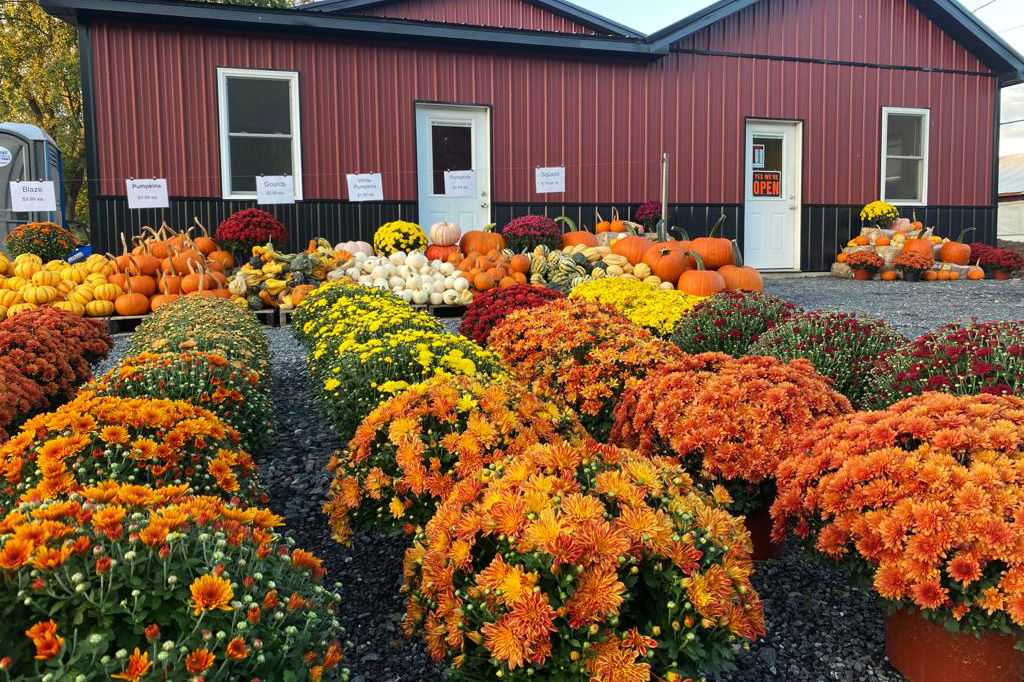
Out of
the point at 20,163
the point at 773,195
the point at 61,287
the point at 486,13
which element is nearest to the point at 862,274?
the point at 773,195

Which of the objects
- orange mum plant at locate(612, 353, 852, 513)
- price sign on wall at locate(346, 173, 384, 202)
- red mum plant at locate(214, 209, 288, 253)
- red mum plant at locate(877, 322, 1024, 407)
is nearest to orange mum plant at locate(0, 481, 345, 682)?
orange mum plant at locate(612, 353, 852, 513)

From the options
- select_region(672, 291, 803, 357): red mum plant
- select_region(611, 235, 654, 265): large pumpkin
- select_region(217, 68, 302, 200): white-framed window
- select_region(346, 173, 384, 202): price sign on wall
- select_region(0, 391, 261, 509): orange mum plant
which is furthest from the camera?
select_region(346, 173, 384, 202): price sign on wall

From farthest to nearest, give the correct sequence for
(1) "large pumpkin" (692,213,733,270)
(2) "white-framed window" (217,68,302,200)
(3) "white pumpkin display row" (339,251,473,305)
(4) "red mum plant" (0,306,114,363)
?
(2) "white-framed window" (217,68,302,200) → (3) "white pumpkin display row" (339,251,473,305) → (1) "large pumpkin" (692,213,733,270) → (4) "red mum plant" (0,306,114,363)

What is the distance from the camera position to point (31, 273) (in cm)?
726

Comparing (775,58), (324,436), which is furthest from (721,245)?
(775,58)

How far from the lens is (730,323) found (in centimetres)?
456

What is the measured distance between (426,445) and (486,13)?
13.6m

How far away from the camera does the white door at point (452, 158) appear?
10.2m

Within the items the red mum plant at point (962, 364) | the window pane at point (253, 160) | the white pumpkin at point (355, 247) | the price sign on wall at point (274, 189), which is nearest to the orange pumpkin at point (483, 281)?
the white pumpkin at point (355, 247)

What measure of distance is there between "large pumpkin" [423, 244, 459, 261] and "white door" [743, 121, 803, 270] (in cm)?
511

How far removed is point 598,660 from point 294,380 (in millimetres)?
3888

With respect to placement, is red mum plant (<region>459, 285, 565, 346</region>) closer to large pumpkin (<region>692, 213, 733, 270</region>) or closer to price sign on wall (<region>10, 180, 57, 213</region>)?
large pumpkin (<region>692, 213, 733, 270</region>)

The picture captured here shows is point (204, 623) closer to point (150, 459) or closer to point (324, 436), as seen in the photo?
point (150, 459)

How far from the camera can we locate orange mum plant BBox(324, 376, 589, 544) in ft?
6.88
